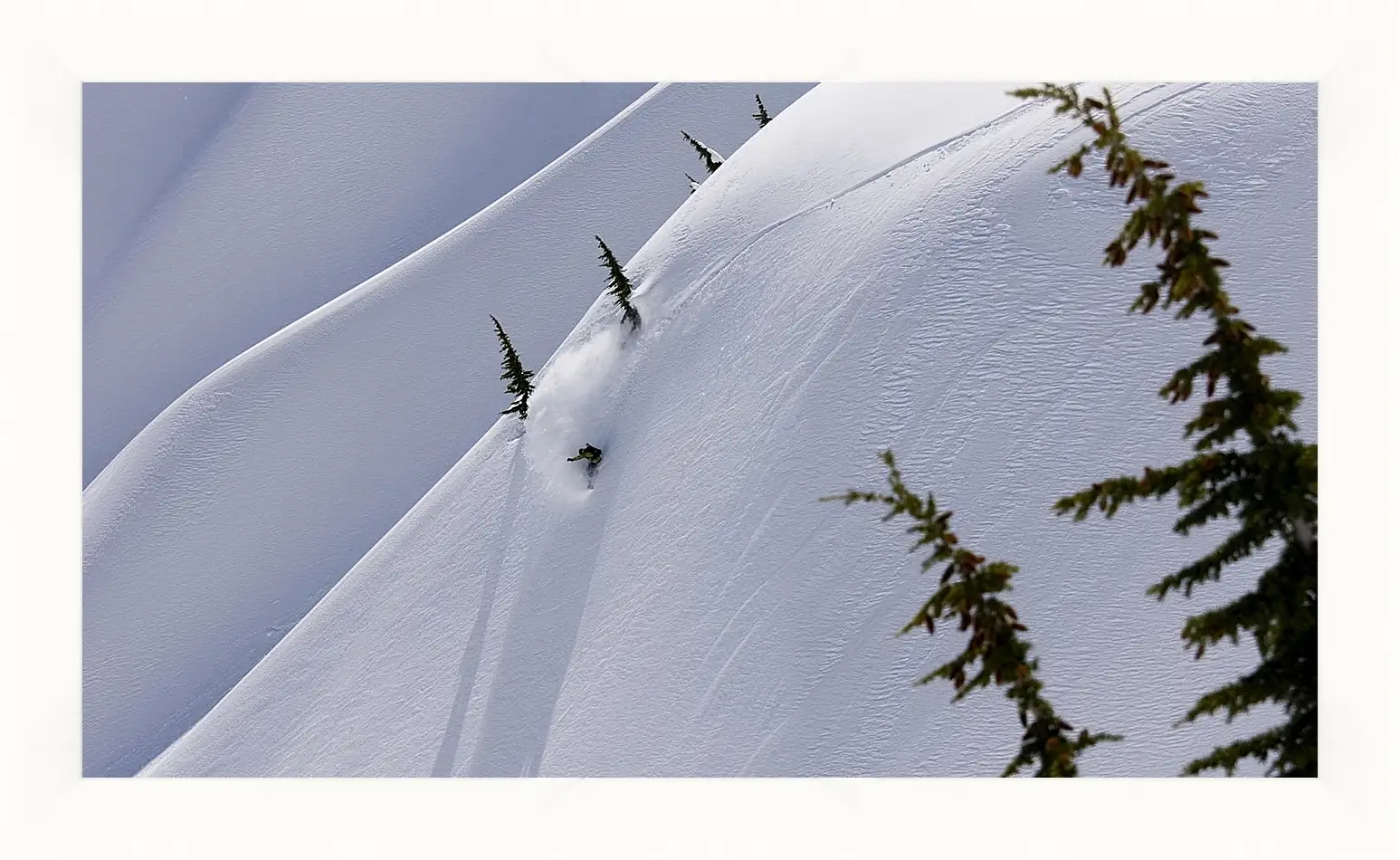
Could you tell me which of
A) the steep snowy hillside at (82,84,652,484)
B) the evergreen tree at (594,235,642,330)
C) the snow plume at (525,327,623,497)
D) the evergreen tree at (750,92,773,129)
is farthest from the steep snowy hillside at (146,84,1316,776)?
the steep snowy hillside at (82,84,652,484)

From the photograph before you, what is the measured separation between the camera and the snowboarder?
9586 millimetres

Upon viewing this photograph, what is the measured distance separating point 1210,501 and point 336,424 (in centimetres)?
1546

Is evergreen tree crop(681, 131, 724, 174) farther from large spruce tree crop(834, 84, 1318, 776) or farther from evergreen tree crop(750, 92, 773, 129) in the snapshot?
large spruce tree crop(834, 84, 1318, 776)

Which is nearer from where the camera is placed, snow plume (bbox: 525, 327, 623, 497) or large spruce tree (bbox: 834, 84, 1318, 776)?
large spruce tree (bbox: 834, 84, 1318, 776)

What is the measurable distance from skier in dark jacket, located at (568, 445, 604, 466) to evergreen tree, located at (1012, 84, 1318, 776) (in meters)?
7.01

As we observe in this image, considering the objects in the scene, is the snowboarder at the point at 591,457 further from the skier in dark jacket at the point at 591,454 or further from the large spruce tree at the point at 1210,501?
the large spruce tree at the point at 1210,501

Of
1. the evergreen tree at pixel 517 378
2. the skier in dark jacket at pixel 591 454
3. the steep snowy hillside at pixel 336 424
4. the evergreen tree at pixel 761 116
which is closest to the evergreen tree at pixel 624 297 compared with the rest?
the evergreen tree at pixel 517 378

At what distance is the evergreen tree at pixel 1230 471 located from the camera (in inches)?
108

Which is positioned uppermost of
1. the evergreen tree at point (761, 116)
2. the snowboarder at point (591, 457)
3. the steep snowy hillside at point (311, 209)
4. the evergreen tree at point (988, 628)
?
the steep snowy hillside at point (311, 209)

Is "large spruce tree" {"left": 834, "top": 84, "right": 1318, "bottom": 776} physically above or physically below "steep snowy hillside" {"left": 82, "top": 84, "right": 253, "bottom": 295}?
below

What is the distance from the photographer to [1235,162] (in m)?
8.23

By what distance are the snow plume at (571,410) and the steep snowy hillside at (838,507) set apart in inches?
1.7

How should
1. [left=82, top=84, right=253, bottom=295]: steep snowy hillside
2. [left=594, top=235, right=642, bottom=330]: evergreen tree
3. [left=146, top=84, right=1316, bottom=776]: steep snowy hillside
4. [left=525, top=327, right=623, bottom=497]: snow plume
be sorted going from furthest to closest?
[left=82, top=84, right=253, bottom=295]: steep snowy hillside, [left=594, top=235, right=642, bottom=330]: evergreen tree, [left=525, top=327, right=623, bottom=497]: snow plume, [left=146, top=84, right=1316, bottom=776]: steep snowy hillside
